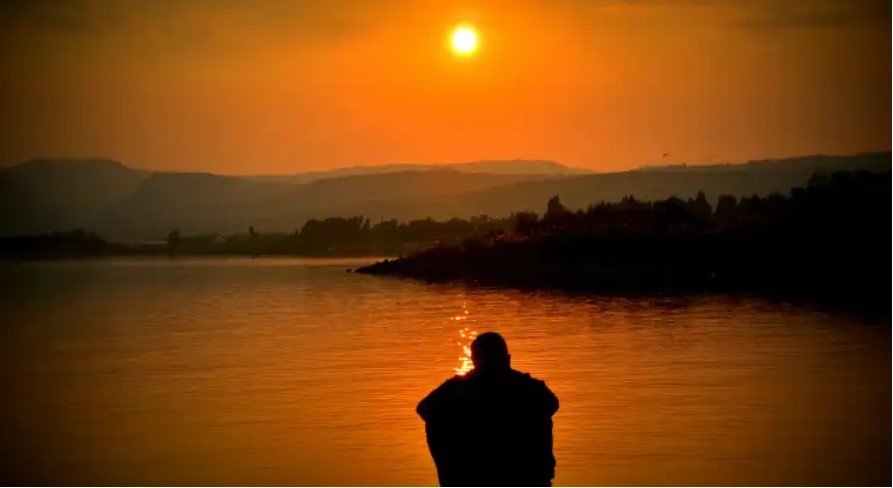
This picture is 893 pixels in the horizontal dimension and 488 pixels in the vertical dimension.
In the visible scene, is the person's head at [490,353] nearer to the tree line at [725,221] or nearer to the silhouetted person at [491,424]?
the silhouetted person at [491,424]

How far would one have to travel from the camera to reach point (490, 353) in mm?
6246

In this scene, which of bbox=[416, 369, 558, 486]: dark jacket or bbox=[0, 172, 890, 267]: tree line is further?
bbox=[0, 172, 890, 267]: tree line

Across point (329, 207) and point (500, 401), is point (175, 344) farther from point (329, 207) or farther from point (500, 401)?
point (329, 207)

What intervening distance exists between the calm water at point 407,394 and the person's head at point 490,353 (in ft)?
12.6

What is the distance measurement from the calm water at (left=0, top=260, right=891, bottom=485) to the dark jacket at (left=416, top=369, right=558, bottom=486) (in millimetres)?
3490

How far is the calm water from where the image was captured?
10633 millimetres

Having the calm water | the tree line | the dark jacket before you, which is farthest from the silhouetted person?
the tree line

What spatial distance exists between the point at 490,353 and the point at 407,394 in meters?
8.80

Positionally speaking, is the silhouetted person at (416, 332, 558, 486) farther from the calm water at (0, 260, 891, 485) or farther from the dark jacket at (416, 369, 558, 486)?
the calm water at (0, 260, 891, 485)

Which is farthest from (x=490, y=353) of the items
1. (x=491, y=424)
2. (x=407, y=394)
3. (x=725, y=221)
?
(x=725, y=221)

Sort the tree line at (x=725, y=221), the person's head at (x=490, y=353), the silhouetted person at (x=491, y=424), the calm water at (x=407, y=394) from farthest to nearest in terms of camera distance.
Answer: the tree line at (x=725, y=221) < the calm water at (x=407, y=394) < the silhouetted person at (x=491, y=424) < the person's head at (x=490, y=353)

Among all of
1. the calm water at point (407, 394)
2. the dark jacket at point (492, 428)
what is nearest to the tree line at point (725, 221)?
the calm water at point (407, 394)

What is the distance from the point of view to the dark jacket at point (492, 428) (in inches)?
251

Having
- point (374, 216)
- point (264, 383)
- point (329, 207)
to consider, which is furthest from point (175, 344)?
point (329, 207)
